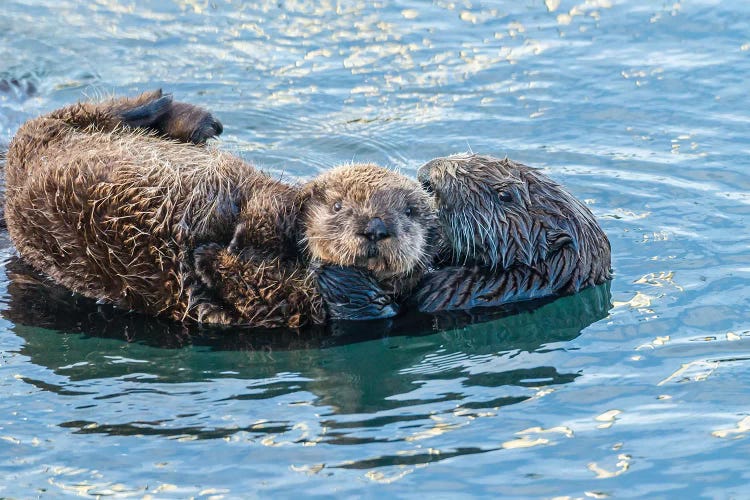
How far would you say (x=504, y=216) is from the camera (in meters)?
6.54

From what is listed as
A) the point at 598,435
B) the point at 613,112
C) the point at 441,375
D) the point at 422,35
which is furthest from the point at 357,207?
the point at 422,35

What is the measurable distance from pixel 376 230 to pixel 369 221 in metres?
0.09

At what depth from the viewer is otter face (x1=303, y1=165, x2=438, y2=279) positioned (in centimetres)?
595

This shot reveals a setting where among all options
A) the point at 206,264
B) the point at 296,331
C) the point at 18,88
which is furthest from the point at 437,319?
the point at 18,88

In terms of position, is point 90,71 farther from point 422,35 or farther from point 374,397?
point 374,397

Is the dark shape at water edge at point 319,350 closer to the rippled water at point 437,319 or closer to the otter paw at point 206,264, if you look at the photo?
the rippled water at point 437,319

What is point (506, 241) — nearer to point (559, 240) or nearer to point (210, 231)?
point (559, 240)

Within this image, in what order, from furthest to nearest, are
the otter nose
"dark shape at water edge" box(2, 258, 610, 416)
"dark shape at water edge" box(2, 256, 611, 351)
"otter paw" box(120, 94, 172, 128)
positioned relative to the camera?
"otter paw" box(120, 94, 172, 128), "dark shape at water edge" box(2, 256, 611, 351), the otter nose, "dark shape at water edge" box(2, 258, 610, 416)

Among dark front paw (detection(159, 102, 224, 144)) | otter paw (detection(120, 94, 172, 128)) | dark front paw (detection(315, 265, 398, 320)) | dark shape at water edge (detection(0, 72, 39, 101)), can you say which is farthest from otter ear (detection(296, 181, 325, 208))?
dark shape at water edge (detection(0, 72, 39, 101))

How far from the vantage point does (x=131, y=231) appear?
598 centimetres

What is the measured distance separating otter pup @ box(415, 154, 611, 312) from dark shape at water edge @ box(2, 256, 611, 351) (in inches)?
4.5

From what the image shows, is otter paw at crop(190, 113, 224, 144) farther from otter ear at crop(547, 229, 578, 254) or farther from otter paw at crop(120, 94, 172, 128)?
otter ear at crop(547, 229, 578, 254)

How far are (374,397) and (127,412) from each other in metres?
1.24

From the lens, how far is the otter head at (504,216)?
6.52m
